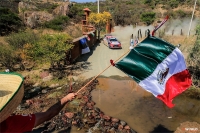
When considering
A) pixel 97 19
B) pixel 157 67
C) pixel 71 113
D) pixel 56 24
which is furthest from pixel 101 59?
pixel 56 24

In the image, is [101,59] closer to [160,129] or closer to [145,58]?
[160,129]

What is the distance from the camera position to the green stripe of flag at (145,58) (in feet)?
16.5

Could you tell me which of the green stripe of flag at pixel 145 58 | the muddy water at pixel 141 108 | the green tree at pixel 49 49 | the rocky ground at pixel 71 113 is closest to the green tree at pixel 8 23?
the green tree at pixel 49 49

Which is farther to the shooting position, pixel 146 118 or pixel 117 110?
pixel 117 110

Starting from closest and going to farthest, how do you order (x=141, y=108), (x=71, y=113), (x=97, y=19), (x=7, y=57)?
(x=71, y=113), (x=141, y=108), (x=7, y=57), (x=97, y=19)

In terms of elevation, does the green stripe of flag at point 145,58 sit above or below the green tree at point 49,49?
above

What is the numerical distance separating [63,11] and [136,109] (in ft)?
95.9

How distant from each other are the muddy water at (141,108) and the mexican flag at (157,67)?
3.49 meters

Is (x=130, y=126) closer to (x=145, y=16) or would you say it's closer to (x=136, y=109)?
(x=136, y=109)

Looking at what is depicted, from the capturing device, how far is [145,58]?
16.8ft

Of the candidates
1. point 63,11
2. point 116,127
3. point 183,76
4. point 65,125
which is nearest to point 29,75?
point 65,125

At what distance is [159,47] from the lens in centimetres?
512

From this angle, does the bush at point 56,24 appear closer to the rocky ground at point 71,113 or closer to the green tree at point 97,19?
the green tree at point 97,19

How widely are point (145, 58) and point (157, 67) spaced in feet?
1.32
